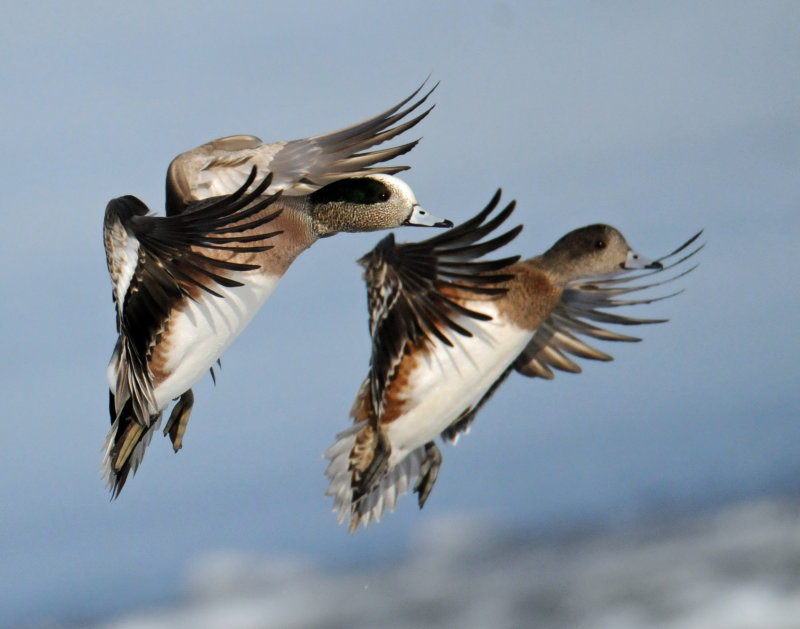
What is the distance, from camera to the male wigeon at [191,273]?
3.77 metres

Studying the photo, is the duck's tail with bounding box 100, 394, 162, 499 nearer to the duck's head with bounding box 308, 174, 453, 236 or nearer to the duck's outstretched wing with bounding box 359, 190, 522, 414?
the duck's head with bounding box 308, 174, 453, 236

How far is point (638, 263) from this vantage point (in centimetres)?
395

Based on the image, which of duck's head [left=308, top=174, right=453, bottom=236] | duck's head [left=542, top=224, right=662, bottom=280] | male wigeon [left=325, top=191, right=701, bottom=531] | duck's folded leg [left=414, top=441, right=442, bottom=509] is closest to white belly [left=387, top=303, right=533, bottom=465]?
male wigeon [left=325, top=191, right=701, bottom=531]

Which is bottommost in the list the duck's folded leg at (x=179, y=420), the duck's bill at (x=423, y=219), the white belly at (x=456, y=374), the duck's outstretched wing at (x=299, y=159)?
the white belly at (x=456, y=374)

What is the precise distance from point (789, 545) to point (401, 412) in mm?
8615

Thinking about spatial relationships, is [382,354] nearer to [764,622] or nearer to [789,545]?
Result: [764,622]

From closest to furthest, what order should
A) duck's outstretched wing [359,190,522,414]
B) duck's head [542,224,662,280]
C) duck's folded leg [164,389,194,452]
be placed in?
duck's outstretched wing [359,190,522,414], duck's head [542,224,662,280], duck's folded leg [164,389,194,452]

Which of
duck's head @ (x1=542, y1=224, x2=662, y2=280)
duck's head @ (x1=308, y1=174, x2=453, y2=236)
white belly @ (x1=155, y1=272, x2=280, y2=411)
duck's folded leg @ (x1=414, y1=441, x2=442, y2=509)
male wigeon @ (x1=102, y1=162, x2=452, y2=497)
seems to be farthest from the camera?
duck's folded leg @ (x1=414, y1=441, x2=442, y2=509)

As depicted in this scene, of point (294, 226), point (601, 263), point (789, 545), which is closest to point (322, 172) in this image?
point (294, 226)

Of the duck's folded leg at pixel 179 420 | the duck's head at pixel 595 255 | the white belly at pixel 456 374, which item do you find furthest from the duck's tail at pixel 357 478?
the duck's head at pixel 595 255

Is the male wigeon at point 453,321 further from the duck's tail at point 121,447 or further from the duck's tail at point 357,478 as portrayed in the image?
the duck's tail at point 121,447

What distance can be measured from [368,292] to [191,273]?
61 cm

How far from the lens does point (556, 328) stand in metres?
4.39

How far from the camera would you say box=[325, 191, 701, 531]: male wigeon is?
3596mm
